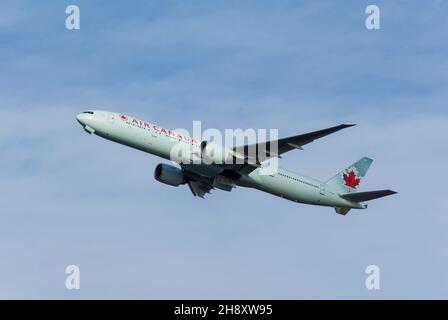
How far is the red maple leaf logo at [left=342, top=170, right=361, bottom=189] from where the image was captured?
241ft

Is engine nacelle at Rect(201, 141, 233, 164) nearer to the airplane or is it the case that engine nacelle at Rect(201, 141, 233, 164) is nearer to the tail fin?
the airplane

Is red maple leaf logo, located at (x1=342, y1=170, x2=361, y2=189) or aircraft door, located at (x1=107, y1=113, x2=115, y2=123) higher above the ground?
aircraft door, located at (x1=107, y1=113, x2=115, y2=123)

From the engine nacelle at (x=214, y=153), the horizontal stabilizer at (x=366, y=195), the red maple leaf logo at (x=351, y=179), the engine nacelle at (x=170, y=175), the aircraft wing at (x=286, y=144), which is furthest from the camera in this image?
the red maple leaf logo at (x=351, y=179)

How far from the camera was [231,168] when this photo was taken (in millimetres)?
65500

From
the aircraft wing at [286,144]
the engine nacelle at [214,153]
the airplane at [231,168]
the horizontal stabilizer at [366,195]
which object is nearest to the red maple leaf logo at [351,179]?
the airplane at [231,168]

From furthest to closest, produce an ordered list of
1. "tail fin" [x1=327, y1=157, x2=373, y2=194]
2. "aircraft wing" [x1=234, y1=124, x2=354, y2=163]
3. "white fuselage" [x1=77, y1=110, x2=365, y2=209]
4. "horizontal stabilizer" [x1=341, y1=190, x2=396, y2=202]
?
"tail fin" [x1=327, y1=157, x2=373, y2=194], "horizontal stabilizer" [x1=341, y1=190, x2=396, y2=202], "white fuselage" [x1=77, y1=110, x2=365, y2=209], "aircraft wing" [x1=234, y1=124, x2=354, y2=163]

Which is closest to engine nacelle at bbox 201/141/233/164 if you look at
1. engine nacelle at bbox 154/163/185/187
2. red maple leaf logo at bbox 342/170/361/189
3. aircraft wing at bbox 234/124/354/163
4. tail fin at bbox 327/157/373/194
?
aircraft wing at bbox 234/124/354/163

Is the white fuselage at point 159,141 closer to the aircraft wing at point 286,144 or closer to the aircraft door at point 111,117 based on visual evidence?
the aircraft door at point 111,117

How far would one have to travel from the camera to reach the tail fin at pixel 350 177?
72250 mm

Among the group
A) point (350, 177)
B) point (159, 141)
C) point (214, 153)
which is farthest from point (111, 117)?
point (350, 177)

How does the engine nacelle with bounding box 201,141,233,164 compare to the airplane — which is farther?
the engine nacelle with bounding box 201,141,233,164

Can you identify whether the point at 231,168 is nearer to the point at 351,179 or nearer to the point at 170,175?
the point at 170,175
